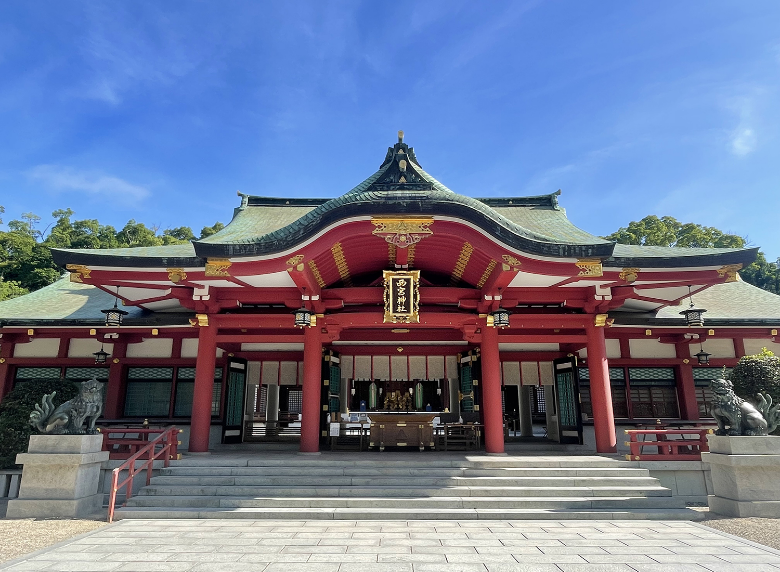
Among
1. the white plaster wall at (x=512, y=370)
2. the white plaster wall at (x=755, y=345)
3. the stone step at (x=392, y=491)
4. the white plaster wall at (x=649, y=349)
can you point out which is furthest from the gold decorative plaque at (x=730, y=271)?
the white plaster wall at (x=512, y=370)

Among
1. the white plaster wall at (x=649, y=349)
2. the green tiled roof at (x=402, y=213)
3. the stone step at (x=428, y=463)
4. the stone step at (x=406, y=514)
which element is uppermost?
the green tiled roof at (x=402, y=213)

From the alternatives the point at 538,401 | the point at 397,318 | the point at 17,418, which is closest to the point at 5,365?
the point at 17,418

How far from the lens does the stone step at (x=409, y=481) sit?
9.07m

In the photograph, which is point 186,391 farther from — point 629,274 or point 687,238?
point 687,238

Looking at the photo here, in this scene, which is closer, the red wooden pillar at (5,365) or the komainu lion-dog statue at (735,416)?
the komainu lion-dog statue at (735,416)

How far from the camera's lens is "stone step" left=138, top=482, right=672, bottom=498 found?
28.6ft

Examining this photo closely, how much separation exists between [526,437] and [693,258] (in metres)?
9.29

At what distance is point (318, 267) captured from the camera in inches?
421

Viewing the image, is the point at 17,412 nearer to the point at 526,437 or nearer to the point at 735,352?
the point at 526,437

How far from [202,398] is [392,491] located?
541 cm

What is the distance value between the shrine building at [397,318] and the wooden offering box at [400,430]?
0.82 feet

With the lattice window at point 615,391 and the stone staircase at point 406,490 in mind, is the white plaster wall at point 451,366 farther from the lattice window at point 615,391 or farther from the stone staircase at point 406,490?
the stone staircase at point 406,490

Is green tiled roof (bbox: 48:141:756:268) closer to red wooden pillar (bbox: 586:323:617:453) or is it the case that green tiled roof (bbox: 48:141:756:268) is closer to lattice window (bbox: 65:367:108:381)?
red wooden pillar (bbox: 586:323:617:453)

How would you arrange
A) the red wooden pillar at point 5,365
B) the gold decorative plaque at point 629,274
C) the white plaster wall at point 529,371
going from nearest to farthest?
the gold decorative plaque at point 629,274 < the red wooden pillar at point 5,365 < the white plaster wall at point 529,371
